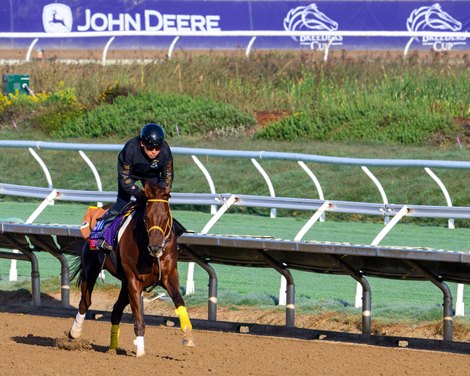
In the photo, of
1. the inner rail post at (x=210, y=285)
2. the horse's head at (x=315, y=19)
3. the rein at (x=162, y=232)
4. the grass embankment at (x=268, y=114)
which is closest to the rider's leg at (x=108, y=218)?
the rein at (x=162, y=232)

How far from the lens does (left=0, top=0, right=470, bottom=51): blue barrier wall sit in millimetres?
Result: 25484

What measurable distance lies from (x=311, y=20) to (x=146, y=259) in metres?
18.8

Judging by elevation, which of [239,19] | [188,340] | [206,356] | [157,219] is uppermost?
[239,19]

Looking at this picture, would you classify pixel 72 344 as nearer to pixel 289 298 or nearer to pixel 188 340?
pixel 188 340

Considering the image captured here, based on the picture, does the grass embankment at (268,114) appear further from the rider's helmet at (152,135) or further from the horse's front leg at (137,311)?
the horse's front leg at (137,311)

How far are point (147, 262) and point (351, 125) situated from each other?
1070 cm

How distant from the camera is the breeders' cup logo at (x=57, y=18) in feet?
90.5

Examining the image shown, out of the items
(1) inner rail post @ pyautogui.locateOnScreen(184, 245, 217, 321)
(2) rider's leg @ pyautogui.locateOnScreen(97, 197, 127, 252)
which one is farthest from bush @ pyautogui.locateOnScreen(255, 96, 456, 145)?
(2) rider's leg @ pyautogui.locateOnScreen(97, 197, 127, 252)

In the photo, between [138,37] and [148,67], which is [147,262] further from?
[138,37]

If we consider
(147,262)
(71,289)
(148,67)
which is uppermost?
(148,67)

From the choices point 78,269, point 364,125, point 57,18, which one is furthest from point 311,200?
point 57,18

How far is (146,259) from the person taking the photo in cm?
802

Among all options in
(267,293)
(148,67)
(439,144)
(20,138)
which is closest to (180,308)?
(267,293)

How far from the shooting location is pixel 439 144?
17.2 m
